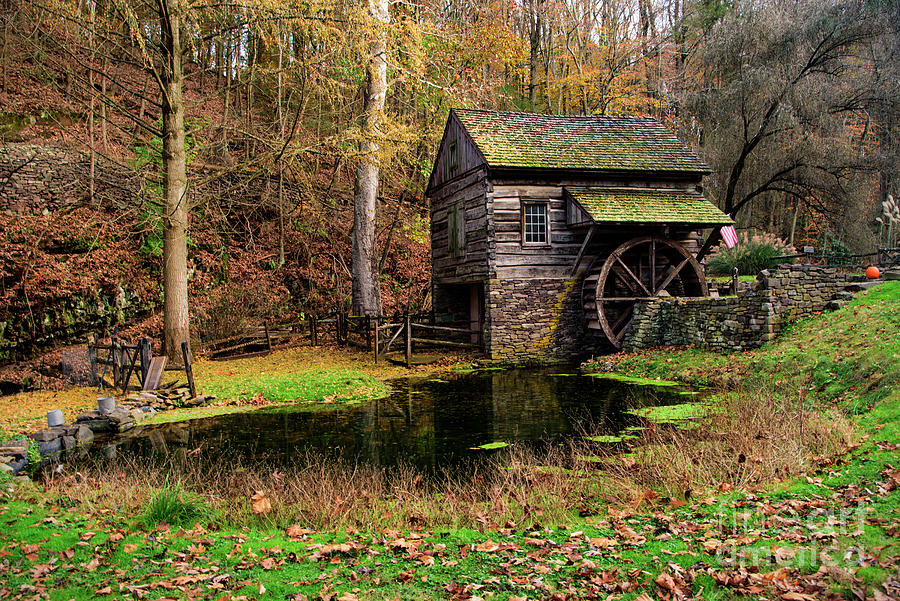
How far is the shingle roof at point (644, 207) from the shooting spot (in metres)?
17.9

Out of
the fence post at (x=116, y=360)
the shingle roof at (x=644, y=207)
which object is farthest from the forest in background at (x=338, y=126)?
the shingle roof at (x=644, y=207)

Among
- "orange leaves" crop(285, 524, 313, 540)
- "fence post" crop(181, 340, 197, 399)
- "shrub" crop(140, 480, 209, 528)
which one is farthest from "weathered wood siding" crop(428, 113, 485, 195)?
"orange leaves" crop(285, 524, 313, 540)

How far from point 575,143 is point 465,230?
183 inches

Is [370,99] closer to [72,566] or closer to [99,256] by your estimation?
[99,256]

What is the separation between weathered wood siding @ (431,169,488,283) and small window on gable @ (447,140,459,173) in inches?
18.4

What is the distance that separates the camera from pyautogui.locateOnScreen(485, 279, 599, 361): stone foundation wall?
17984 mm

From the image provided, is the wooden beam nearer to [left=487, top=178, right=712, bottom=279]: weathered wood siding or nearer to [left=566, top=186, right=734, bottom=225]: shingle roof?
[left=487, top=178, right=712, bottom=279]: weathered wood siding

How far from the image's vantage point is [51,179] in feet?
57.8

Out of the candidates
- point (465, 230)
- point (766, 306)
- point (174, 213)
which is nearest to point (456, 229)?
point (465, 230)

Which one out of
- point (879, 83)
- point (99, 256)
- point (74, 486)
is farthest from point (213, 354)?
point (879, 83)

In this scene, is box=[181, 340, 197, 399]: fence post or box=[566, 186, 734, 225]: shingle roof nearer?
box=[181, 340, 197, 399]: fence post

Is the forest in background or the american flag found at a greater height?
the forest in background

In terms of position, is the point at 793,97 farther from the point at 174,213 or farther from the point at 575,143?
the point at 174,213

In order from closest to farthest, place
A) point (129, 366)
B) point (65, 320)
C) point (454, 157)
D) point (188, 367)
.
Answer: point (188, 367) → point (129, 366) → point (65, 320) → point (454, 157)
